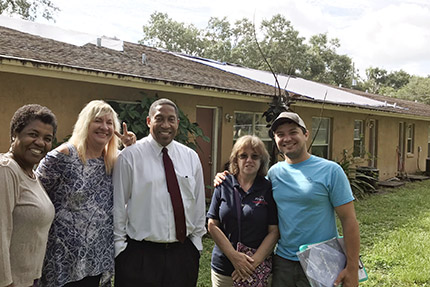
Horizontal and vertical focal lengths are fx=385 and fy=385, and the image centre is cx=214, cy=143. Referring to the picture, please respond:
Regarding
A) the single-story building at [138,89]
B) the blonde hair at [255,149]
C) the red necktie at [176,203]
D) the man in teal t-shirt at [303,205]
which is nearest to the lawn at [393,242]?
the red necktie at [176,203]

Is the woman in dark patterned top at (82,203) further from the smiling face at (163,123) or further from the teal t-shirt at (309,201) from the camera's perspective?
the teal t-shirt at (309,201)

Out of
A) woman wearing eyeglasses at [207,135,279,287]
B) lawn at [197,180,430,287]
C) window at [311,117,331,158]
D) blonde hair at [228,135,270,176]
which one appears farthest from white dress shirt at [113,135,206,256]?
window at [311,117,331,158]

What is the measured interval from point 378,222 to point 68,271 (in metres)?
7.06

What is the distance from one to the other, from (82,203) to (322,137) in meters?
10.6

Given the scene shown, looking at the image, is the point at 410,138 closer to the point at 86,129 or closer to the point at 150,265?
the point at 150,265

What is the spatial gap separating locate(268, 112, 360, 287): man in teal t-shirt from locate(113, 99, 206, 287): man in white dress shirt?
0.68 m

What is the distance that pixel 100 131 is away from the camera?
8.51 feet

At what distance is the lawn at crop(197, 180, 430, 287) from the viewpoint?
491cm

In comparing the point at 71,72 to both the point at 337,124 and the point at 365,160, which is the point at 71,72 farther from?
the point at 365,160

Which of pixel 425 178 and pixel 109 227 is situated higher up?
pixel 109 227

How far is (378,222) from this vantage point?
796 cm

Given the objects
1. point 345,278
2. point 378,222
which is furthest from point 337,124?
point 345,278

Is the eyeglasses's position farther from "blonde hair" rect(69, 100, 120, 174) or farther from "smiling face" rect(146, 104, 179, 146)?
"blonde hair" rect(69, 100, 120, 174)

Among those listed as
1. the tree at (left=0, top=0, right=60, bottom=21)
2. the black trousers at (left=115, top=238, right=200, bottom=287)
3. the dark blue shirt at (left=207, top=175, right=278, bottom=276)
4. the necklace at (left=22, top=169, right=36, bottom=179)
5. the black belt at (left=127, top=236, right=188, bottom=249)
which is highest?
the tree at (left=0, top=0, right=60, bottom=21)
